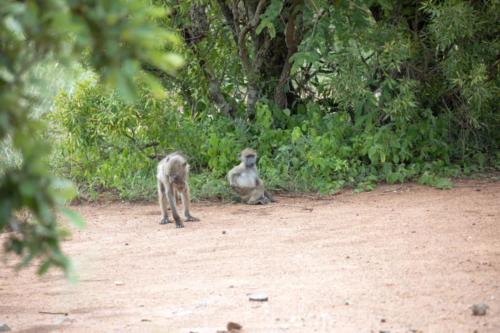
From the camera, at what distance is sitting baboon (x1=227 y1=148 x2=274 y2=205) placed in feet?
36.2

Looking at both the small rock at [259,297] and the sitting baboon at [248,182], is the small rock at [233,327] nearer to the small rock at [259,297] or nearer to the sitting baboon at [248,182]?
the small rock at [259,297]

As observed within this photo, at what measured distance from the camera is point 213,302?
609 cm

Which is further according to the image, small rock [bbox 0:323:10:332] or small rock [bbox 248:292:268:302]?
small rock [bbox 248:292:268:302]

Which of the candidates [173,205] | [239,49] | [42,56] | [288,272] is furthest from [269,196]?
[42,56]

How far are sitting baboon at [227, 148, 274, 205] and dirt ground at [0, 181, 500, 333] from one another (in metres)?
0.35

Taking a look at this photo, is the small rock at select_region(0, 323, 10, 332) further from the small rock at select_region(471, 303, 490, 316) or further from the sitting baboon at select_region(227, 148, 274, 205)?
the sitting baboon at select_region(227, 148, 274, 205)

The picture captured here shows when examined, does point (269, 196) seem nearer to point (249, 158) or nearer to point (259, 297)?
point (249, 158)

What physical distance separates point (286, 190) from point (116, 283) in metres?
5.05

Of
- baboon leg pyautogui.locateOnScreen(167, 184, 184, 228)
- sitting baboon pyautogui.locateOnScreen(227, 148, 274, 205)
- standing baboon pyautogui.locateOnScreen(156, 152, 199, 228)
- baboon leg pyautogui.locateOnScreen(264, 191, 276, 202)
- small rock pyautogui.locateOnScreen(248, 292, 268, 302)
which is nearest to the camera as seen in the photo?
small rock pyautogui.locateOnScreen(248, 292, 268, 302)

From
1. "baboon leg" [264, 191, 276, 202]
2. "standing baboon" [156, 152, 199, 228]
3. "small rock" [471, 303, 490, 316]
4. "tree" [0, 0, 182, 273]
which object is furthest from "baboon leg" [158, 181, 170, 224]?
"tree" [0, 0, 182, 273]

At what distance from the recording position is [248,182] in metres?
11.0

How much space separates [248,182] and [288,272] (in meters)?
4.16

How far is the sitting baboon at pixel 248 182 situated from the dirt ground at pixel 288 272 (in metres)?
0.35

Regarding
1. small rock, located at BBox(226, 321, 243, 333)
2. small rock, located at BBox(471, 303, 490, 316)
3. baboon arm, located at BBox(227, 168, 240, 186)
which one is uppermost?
baboon arm, located at BBox(227, 168, 240, 186)
